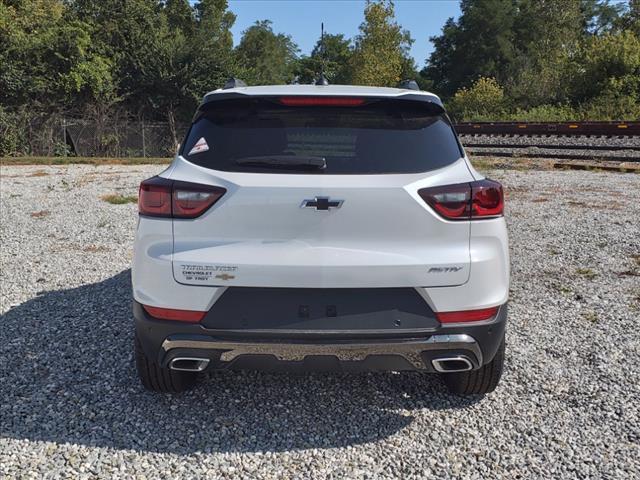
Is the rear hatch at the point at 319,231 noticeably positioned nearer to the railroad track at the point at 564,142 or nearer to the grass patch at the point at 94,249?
the grass patch at the point at 94,249

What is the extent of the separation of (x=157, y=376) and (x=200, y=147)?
1283mm

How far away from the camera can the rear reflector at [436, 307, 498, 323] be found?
256 cm

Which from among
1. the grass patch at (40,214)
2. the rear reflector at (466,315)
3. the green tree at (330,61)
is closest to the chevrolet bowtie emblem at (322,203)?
the rear reflector at (466,315)

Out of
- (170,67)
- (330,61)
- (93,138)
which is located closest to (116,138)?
(93,138)

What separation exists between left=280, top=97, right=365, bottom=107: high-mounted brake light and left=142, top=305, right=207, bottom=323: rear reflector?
112 centimetres

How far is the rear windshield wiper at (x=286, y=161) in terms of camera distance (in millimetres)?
2580

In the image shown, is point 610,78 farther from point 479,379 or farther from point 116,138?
point 479,379

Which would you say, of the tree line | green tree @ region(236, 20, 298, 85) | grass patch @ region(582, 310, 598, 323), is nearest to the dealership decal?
grass patch @ region(582, 310, 598, 323)

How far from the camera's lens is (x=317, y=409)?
311 centimetres

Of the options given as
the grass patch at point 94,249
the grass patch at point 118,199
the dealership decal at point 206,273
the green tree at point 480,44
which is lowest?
the grass patch at point 118,199

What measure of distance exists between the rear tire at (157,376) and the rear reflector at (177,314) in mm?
409

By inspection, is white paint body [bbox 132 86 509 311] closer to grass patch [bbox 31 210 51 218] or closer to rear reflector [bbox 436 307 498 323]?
rear reflector [bbox 436 307 498 323]

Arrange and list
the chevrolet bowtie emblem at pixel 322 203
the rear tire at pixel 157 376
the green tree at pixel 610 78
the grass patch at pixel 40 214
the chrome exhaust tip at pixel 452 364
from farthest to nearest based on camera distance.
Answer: the green tree at pixel 610 78
the grass patch at pixel 40 214
the rear tire at pixel 157 376
the chrome exhaust tip at pixel 452 364
the chevrolet bowtie emblem at pixel 322 203

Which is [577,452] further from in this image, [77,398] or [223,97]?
[77,398]
